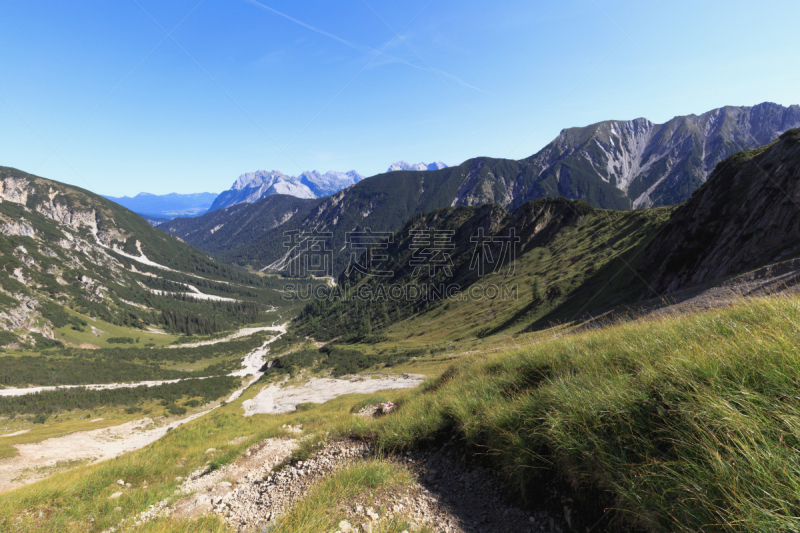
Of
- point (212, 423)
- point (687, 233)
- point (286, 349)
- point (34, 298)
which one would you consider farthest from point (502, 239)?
point (34, 298)

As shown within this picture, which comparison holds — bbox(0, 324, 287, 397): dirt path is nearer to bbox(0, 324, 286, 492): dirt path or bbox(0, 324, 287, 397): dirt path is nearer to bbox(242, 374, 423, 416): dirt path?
bbox(242, 374, 423, 416): dirt path

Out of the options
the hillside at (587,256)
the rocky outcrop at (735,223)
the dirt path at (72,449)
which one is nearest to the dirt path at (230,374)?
the hillside at (587,256)

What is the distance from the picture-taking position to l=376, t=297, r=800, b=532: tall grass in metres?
2.55

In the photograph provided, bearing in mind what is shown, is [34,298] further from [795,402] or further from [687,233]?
[687,233]

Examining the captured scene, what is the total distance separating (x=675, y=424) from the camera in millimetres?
3439

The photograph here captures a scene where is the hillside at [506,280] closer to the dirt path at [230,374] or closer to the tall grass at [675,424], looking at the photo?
the dirt path at [230,374]

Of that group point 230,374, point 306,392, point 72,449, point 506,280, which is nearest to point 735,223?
A: point 506,280

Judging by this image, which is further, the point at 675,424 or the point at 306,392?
the point at 306,392

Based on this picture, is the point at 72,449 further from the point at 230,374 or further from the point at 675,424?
the point at 230,374

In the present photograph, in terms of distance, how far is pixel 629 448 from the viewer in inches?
144

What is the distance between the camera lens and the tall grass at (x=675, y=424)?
8.36 ft

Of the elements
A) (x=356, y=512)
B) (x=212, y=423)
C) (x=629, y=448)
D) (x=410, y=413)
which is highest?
(x=629, y=448)

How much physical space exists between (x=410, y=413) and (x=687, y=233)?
204 feet

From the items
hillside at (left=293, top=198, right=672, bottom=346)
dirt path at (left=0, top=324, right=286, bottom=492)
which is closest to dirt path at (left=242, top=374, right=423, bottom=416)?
dirt path at (left=0, top=324, right=286, bottom=492)
